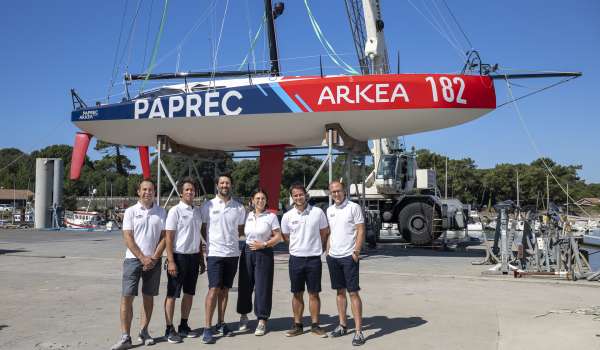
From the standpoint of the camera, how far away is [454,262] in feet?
38.0

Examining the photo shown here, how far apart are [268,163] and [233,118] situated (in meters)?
2.84

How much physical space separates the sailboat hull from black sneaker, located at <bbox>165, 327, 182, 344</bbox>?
24.5 feet

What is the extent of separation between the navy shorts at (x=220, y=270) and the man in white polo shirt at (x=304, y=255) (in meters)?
0.61

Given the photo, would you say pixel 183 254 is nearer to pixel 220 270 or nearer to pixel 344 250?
pixel 220 270

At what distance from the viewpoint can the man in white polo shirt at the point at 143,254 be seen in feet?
15.5

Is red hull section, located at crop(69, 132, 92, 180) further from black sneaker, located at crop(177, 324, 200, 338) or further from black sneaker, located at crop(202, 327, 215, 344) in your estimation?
black sneaker, located at crop(202, 327, 215, 344)

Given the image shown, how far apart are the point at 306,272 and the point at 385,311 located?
1.57 m

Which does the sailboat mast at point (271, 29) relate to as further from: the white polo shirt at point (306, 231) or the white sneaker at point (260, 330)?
the white sneaker at point (260, 330)

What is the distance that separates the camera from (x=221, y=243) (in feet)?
16.8

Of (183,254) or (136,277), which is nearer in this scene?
(136,277)

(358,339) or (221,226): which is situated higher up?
(221,226)

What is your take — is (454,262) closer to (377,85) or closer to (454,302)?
(377,85)

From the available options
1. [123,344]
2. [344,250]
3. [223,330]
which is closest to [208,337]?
[223,330]

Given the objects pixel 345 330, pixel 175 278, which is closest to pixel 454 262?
pixel 345 330
